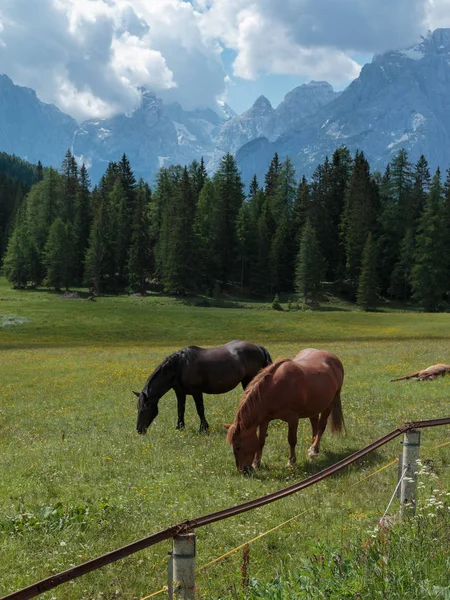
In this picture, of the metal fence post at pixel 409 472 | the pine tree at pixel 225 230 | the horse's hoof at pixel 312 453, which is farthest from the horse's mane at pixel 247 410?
the pine tree at pixel 225 230

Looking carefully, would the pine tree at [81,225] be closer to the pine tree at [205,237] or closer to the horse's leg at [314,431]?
the pine tree at [205,237]

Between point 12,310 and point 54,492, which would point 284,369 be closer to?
point 54,492

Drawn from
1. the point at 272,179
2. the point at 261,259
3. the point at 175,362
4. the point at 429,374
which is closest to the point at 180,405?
the point at 175,362

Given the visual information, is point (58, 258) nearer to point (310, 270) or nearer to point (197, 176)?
point (197, 176)

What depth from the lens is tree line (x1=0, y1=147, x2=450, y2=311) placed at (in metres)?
78.1

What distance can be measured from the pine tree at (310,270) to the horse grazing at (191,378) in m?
65.1

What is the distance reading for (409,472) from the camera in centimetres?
584

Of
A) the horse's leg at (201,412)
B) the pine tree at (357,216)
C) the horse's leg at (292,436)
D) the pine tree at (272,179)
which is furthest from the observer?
the pine tree at (272,179)

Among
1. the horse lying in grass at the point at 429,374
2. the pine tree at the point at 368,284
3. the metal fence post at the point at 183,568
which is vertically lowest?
the horse lying in grass at the point at 429,374

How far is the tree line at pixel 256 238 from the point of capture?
78125mm

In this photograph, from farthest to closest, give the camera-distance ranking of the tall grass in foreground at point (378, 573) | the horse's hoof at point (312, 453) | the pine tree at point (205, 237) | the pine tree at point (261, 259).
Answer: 1. the pine tree at point (261, 259)
2. the pine tree at point (205, 237)
3. the horse's hoof at point (312, 453)
4. the tall grass in foreground at point (378, 573)

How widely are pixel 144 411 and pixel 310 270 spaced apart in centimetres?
6636

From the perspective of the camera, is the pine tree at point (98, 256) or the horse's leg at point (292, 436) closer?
the horse's leg at point (292, 436)

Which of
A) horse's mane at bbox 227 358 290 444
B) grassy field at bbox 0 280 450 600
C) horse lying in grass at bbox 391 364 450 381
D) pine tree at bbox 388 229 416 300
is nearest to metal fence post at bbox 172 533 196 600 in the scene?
grassy field at bbox 0 280 450 600
